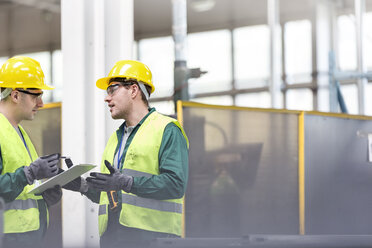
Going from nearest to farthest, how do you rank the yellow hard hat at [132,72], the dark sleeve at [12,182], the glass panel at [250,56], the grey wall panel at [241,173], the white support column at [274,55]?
1. the dark sleeve at [12,182]
2. the yellow hard hat at [132,72]
3. the grey wall panel at [241,173]
4. the white support column at [274,55]
5. the glass panel at [250,56]

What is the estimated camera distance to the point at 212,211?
650cm

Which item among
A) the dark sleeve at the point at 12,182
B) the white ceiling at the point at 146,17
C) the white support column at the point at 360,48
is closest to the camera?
the dark sleeve at the point at 12,182

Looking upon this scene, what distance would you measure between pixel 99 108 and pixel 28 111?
1698mm

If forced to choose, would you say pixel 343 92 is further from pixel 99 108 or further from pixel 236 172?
pixel 99 108

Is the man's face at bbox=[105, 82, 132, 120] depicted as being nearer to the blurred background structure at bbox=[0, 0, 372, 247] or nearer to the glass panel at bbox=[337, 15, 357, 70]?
the blurred background structure at bbox=[0, 0, 372, 247]

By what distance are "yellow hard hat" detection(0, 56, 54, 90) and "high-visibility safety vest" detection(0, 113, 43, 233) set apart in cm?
27

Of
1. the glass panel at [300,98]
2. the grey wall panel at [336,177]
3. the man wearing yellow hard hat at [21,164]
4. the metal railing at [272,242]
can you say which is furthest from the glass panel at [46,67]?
the metal railing at [272,242]

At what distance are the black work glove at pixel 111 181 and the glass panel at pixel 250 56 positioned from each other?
9.55m

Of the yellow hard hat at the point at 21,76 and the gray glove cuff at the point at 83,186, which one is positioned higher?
the yellow hard hat at the point at 21,76

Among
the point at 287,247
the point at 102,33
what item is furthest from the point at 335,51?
the point at 287,247

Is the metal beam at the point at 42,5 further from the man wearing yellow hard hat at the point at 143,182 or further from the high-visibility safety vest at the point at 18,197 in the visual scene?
the high-visibility safety vest at the point at 18,197

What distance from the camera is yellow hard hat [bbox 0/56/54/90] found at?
4.25 m

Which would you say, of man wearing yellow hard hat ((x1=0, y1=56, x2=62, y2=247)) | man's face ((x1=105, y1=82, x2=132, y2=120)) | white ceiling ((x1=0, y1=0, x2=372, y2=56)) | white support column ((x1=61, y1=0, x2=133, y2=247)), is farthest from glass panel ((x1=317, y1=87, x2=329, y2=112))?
man wearing yellow hard hat ((x1=0, y1=56, x2=62, y2=247))

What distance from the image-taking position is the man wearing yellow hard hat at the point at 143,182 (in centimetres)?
403
